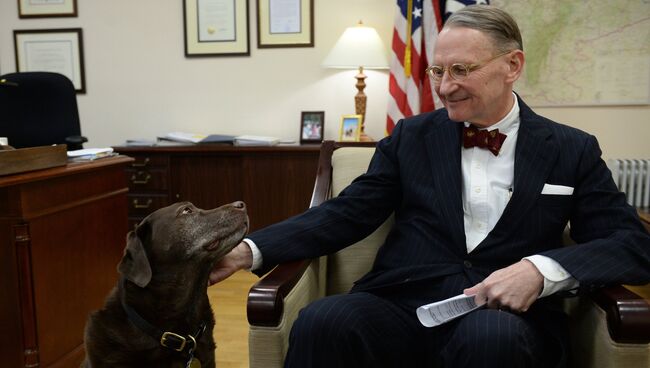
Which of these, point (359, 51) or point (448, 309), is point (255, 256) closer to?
point (448, 309)

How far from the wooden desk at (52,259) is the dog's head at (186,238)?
0.87 m

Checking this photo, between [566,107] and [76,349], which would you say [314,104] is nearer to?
[566,107]

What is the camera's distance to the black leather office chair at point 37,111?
357 cm

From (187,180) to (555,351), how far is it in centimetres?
309

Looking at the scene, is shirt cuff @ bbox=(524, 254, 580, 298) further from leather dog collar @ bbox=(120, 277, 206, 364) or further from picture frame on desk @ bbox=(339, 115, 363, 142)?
picture frame on desk @ bbox=(339, 115, 363, 142)

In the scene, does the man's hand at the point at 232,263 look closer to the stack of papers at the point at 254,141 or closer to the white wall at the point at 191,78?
the stack of papers at the point at 254,141

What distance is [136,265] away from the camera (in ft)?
4.36

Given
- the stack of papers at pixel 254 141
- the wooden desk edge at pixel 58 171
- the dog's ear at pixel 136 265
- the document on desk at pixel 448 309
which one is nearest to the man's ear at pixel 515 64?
the document on desk at pixel 448 309

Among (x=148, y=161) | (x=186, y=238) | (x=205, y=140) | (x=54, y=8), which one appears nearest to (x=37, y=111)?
(x=148, y=161)

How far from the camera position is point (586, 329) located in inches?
55.3

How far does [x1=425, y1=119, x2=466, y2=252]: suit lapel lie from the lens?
60.6 inches

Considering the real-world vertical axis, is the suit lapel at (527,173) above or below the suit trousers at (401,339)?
above

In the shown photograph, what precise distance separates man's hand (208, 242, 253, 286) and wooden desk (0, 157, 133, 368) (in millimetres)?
960

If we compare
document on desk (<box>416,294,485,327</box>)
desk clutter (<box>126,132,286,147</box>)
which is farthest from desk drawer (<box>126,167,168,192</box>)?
document on desk (<box>416,294,485,327</box>)
